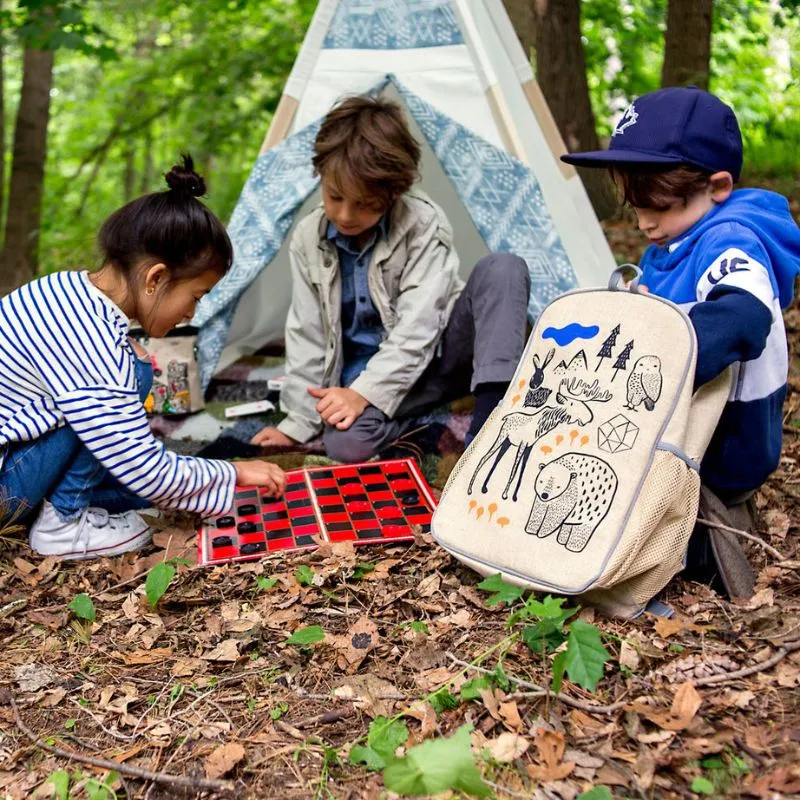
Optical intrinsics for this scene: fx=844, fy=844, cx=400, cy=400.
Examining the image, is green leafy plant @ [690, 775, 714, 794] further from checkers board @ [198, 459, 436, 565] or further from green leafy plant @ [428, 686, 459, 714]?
checkers board @ [198, 459, 436, 565]

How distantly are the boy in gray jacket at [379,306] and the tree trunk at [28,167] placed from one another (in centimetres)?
364

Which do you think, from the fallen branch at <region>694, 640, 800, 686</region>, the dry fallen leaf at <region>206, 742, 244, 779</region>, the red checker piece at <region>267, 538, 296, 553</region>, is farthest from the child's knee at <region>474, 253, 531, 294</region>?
the dry fallen leaf at <region>206, 742, 244, 779</region>

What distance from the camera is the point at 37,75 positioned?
5766 millimetres

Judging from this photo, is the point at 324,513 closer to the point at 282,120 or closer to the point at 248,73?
the point at 282,120

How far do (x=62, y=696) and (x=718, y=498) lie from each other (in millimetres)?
1462

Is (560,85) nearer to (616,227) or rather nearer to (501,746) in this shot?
(616,227)

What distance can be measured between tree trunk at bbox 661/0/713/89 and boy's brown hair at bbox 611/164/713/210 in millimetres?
2992

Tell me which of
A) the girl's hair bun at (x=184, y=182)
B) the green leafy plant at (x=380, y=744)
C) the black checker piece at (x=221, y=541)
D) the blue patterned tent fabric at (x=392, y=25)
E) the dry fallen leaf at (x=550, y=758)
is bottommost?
the black checker piece at (x=221, y=541)

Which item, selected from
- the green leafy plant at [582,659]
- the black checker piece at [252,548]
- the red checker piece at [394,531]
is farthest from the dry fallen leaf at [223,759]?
the red checker piece at [394,531]

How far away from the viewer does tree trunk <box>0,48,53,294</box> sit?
5758mm

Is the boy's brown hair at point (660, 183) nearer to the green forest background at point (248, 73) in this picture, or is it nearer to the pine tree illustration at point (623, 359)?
the pine tree illustration at point (623, 359)

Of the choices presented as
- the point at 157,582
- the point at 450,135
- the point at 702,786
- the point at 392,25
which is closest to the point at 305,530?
the point at 157,582

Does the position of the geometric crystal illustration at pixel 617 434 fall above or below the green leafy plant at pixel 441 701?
above

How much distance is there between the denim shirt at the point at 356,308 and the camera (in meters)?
2.77
